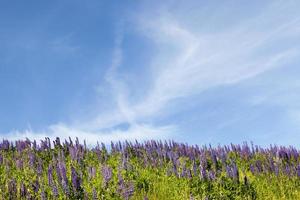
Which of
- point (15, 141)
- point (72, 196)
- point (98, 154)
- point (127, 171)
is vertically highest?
point (15, 141)

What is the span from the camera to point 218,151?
46.7 feet

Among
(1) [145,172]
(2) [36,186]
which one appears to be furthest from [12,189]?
(1) [145,172]

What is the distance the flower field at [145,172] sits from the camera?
8695mm

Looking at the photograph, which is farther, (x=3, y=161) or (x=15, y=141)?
(x=15, y=141)

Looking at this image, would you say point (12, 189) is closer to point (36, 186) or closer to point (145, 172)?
point (36, 186)

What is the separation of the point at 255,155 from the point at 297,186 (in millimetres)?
2673

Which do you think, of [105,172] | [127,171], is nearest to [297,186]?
[127,171]

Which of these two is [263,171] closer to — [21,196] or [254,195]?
[254,195]

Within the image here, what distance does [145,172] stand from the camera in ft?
37.1

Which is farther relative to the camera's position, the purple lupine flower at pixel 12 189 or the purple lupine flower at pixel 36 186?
the purple lupine flower at pixel 36 186

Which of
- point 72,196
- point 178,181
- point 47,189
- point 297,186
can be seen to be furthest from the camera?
point 297,186

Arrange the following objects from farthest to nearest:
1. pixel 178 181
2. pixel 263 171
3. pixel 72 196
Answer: pixel 263 171
pixel 178 181
pixel 72 196

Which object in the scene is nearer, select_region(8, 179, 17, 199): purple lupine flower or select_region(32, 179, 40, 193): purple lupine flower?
select_region(8, 179, 17, 199): purple lupine flower

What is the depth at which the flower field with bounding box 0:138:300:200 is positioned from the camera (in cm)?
870
